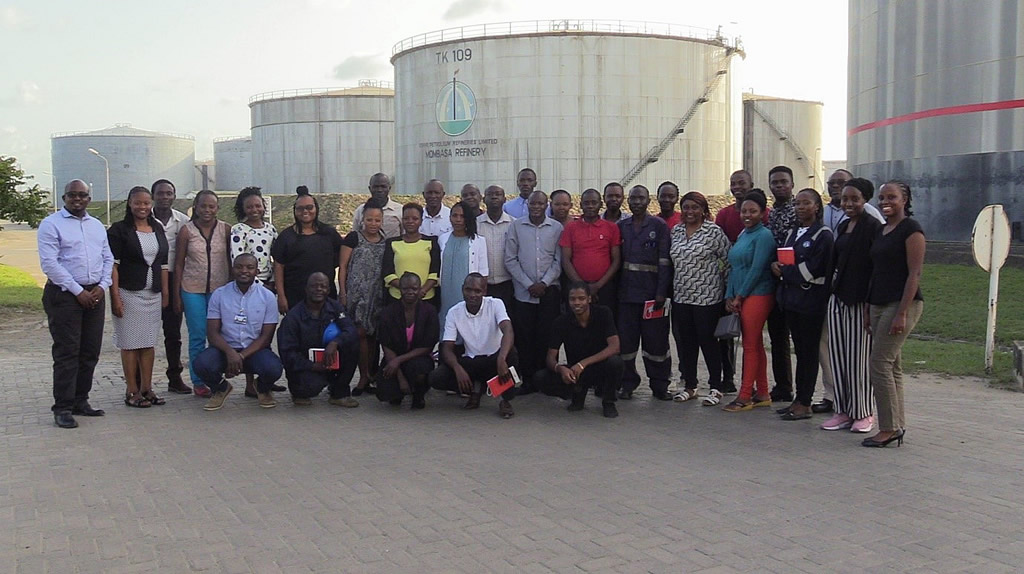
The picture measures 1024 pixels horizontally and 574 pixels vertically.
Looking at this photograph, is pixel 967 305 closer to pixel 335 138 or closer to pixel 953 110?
pixel 953 110

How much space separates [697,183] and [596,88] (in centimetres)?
609

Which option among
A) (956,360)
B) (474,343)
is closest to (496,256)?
(474,343)

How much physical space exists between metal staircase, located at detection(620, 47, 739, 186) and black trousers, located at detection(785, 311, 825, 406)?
29.3m

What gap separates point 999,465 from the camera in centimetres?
572

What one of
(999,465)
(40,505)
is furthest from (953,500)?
(40,505)

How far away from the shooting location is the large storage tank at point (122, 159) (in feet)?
250

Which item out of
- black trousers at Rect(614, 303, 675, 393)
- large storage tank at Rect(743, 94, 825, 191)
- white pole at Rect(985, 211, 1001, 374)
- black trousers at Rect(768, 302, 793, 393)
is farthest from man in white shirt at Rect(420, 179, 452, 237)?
large storage tank at Rect(743, 94, 825, 191)

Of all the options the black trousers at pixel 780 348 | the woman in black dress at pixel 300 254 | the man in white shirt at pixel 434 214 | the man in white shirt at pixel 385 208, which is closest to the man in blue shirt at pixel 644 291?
the black trousers at pixel 780 348

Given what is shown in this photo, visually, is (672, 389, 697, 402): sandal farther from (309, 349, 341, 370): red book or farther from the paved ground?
(309, 349, 341, 370): red book

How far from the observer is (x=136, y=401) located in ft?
25.3

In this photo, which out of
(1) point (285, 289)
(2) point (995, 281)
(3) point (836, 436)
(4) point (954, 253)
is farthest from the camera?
(4) point (954, 253)

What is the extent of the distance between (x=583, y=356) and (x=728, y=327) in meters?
1.21

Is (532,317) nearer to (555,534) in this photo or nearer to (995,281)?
(555,534)

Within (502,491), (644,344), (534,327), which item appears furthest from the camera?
(534,327)
